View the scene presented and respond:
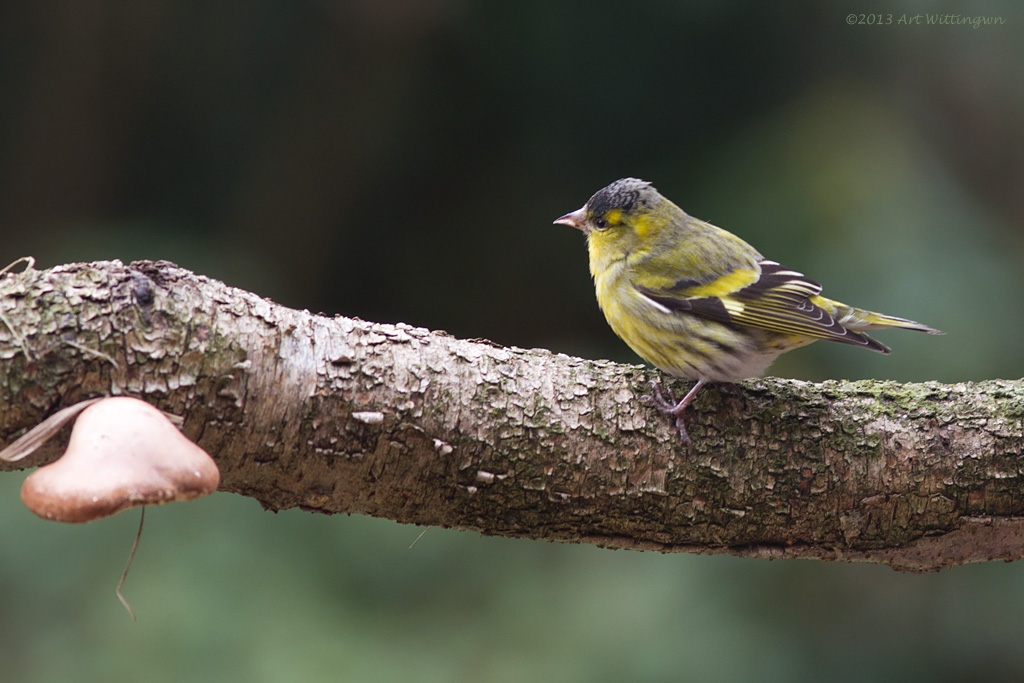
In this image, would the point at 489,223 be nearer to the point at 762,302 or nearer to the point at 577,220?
the point at 577,220

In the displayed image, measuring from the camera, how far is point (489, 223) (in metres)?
5.94

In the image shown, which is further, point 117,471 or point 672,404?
point 672,404

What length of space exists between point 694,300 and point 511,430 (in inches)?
37.4

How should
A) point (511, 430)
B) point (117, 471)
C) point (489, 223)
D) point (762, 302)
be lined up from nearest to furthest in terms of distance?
point (117, 471), point (511, 430), point (762, 302), point (489, 223)

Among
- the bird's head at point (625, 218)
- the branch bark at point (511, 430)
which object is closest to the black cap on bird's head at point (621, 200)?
the bird's head at point (625, 218)

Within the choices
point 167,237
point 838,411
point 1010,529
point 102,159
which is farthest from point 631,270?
point 102,159

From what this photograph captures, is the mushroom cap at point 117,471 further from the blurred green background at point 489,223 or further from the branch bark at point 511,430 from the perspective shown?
the blurred green background at point 489,223

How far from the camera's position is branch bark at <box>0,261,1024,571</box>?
6.18ft

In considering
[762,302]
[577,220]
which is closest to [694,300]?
[762,302]

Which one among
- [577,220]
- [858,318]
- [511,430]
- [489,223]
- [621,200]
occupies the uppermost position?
[621,200]

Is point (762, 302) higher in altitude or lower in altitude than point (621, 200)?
lower

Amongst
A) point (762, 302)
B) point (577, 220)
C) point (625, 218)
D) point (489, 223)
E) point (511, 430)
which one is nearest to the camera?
point (511, 430)

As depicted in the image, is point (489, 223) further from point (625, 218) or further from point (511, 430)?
point (511, 430)

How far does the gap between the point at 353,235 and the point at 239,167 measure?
858 millimetres
